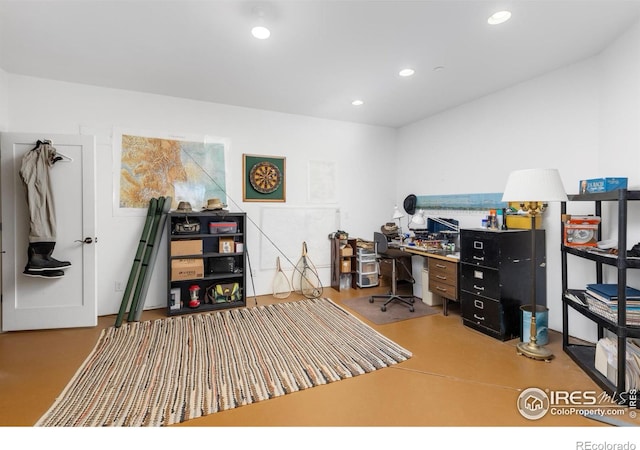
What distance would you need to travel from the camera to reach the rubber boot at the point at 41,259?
2.80 m

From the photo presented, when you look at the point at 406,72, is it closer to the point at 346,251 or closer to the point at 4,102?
the point at 346,251

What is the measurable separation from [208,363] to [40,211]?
2316 mm

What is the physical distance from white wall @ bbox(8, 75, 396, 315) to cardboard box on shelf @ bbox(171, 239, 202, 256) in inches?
14.6

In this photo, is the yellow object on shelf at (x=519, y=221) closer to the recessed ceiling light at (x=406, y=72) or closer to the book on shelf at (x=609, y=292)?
the book on shelf at (x=609, y=292)

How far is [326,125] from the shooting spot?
4.67 metres

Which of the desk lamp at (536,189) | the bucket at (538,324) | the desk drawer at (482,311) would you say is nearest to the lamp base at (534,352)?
the desk lamp at (536,189)

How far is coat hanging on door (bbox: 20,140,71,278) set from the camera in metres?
2.80

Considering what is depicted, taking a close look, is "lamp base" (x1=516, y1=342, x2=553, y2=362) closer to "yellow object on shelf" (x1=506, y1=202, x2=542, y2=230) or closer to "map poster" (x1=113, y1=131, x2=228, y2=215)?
"yellow object on shelf" (x1=506, y1=202, x2=542, y2=230)

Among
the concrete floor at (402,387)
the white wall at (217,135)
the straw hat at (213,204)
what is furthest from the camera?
the straw hat at (213,204)

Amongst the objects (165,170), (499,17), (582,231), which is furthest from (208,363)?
(499,17)

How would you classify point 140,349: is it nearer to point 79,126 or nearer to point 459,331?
point 79,126

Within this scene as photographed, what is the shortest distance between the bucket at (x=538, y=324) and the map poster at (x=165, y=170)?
12.3 feet
